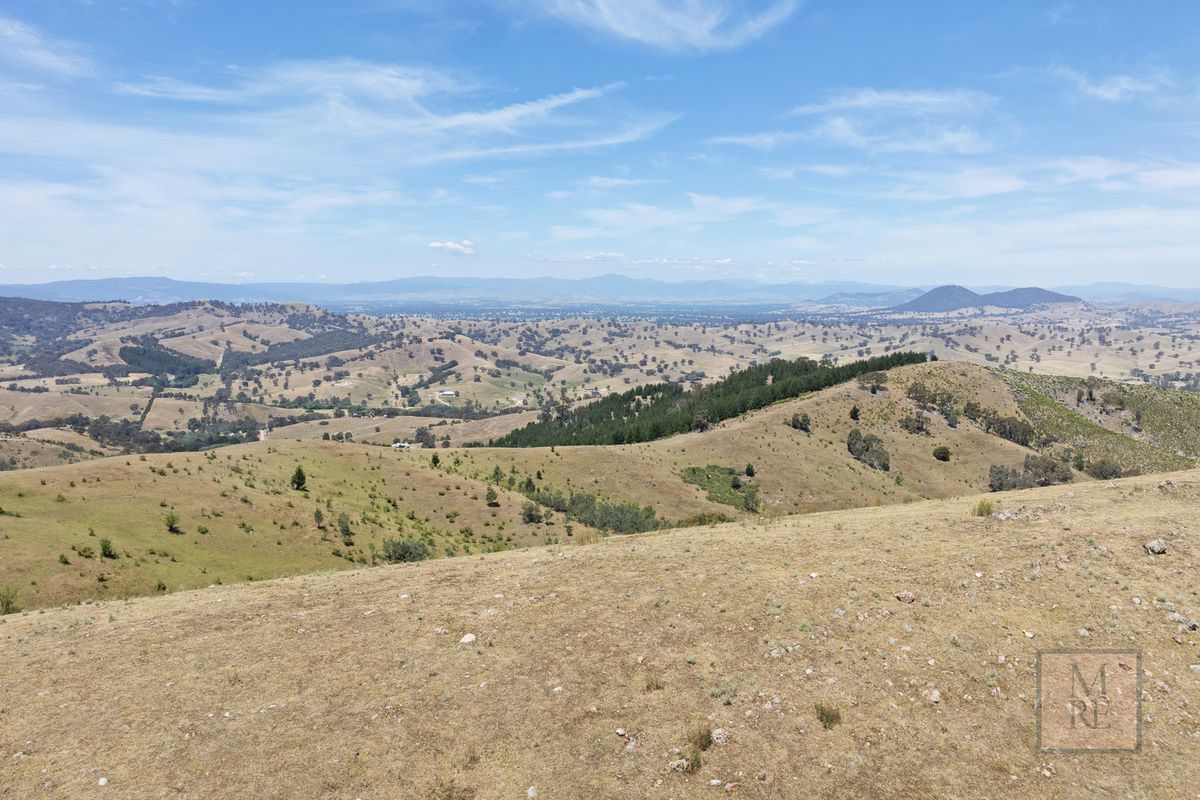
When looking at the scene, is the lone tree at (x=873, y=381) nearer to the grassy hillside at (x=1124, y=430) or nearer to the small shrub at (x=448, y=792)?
the grassy hillside at (x=1124, y=430)

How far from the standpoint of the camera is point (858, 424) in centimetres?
11775

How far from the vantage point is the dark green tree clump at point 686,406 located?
133 m

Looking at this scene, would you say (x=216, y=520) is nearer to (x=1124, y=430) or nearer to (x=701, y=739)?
(x=701, y=739)

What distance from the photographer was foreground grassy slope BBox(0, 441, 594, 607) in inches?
1174

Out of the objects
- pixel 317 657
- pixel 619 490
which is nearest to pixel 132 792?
pixel 317 657

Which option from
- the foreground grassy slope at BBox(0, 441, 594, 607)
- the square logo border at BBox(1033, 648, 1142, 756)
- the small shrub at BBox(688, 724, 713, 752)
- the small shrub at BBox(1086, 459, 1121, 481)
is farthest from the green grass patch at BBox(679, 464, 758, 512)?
the small shrub at BBox(1086, 459, 1121, 481)

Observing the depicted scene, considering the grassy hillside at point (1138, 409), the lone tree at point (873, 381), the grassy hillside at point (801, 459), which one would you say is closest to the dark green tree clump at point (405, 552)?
the grassy hillside at point (801, 459)

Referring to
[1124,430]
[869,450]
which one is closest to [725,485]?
[869,450]

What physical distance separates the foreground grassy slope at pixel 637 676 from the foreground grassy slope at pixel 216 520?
833 centimetres

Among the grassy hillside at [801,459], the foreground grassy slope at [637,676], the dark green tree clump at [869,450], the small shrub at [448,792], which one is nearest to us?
the small shrub at [448,792]

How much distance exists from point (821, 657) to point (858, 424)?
113m

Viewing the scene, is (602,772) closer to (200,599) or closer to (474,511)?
(200,599)

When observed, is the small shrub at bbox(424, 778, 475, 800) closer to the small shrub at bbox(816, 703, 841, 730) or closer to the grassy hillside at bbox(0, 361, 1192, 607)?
the small shrub at bbox(816, 703, 841, 730)

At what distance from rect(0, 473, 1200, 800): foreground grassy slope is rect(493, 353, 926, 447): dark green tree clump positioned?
340ft
